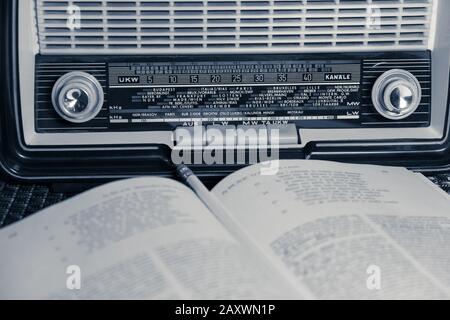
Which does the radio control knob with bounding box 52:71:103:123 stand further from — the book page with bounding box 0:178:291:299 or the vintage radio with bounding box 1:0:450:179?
the book page with bounding box 0:178:291:299

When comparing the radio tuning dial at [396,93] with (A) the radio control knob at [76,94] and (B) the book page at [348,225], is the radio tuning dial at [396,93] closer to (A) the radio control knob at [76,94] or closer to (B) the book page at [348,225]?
(B) the book page at [348,225]

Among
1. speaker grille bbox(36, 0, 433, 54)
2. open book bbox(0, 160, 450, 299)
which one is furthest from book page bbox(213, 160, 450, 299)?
speaker grille bbox(36, 0, 433, 54)

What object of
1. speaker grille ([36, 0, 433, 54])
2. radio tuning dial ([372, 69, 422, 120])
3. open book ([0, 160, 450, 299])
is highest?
speaker grille ([36, 0, 433, 54])

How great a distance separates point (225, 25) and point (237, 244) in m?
0.25

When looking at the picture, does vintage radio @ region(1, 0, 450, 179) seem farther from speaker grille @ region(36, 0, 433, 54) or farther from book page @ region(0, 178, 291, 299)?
book page @ region(0, 178, 291, 299)

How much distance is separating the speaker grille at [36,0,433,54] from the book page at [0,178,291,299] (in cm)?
18

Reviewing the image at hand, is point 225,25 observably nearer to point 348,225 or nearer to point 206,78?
point 206,78

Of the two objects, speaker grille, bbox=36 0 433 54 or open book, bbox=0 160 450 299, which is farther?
speaker grille, bbox=36 0 433 54

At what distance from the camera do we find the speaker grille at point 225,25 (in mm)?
689

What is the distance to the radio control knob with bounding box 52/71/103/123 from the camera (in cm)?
70

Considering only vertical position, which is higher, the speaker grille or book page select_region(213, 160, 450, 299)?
the speaker grille

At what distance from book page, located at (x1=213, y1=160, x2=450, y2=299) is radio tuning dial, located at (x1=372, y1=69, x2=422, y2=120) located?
7 cm

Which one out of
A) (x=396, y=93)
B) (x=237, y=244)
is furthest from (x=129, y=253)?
(x=396, y=93)
